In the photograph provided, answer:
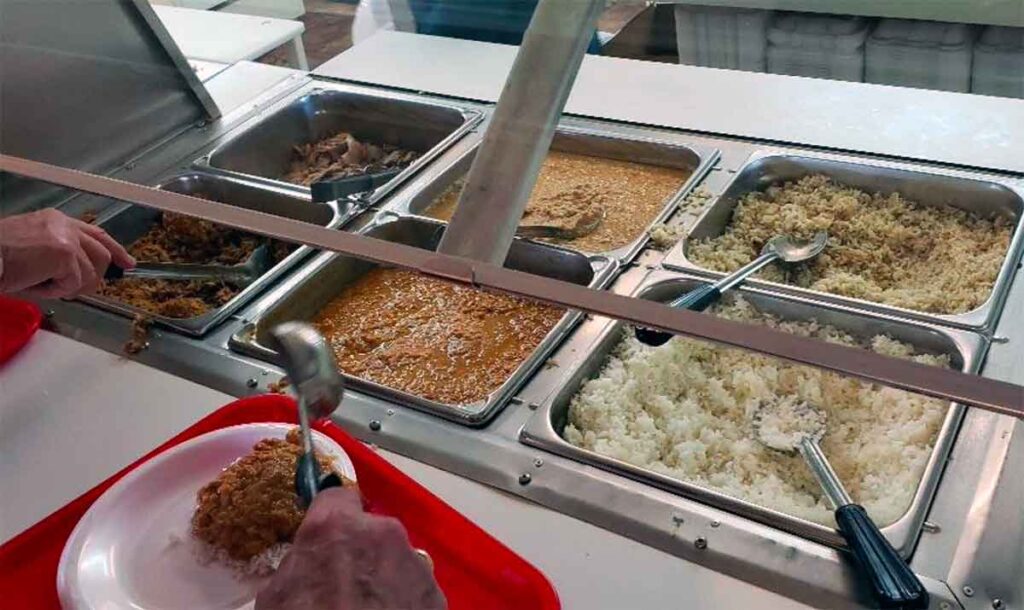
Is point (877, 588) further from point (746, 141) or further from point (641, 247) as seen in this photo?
point (746, 141)

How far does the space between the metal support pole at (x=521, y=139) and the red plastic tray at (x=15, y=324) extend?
811 millimetres

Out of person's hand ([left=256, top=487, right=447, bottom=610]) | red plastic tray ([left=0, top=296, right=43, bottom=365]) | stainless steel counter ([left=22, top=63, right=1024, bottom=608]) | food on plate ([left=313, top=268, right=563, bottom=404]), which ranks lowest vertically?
food on plate ([left=313, top=268, right=563, bottom=404])

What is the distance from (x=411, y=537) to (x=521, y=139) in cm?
45

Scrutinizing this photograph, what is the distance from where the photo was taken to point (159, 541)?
988 millimetres

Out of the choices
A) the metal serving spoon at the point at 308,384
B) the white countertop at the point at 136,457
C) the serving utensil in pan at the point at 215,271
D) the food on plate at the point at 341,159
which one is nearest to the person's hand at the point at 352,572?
the metal serving spoon at the point at 308,384

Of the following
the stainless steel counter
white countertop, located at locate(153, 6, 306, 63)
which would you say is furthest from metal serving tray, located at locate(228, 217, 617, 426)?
white countertop, located at locate(153, 6, 306, 63)

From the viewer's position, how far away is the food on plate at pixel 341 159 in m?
1.61

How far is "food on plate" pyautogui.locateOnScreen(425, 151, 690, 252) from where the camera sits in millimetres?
1251

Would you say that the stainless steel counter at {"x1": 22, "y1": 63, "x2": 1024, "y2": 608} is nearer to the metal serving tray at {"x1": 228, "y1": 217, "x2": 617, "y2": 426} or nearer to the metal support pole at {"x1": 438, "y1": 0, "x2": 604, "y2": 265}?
the metal serving tray at {"x1": 228, "y1": 217, "x2": 617, "y2": 426}

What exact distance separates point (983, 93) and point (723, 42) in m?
0.39

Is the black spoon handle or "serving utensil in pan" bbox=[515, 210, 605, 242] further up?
"serving utensil in pan" bbox=[515, 210, 605, 242]

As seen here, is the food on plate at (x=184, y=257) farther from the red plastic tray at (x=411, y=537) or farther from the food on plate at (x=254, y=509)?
the food on plate at (x=254, y=509)

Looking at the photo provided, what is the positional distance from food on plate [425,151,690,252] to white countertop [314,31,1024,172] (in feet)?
0.34

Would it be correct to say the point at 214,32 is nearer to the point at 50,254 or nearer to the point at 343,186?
the point at 343,186
